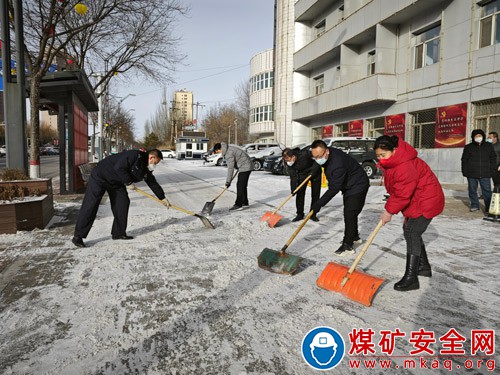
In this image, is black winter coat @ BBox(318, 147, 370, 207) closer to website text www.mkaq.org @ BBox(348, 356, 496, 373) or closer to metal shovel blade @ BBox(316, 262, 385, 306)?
metal shovel blade @ BBox(316, 262, 385, 306)

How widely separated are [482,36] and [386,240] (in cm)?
1248

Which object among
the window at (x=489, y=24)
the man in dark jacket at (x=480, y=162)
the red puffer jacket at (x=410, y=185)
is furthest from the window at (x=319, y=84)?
the red puffer jacket at (x=410, y=185)

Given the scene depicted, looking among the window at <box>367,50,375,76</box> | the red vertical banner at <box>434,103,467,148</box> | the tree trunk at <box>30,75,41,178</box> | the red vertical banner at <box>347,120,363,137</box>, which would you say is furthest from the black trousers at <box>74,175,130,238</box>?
the window at <box>367,50,375,76</box>

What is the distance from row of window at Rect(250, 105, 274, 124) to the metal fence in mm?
27486

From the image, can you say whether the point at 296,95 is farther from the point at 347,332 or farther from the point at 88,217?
the point at 347,332

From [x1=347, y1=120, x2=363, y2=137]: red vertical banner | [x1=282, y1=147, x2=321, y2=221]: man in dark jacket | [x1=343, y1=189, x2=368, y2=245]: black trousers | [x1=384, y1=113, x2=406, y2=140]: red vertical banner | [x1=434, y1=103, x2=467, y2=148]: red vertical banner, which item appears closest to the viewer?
[x1=343, y1=189, x2=368, y2=245]: black trousers

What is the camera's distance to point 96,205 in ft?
16.7

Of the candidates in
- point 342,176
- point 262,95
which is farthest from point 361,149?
point 262,95

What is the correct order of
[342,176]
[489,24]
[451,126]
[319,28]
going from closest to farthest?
1. [342,176]
2. [489,24]
3. [451,126]
4. [319,28]

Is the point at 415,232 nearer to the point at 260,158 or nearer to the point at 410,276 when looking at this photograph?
the point at 410,276

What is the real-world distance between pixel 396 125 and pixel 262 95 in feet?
95.9

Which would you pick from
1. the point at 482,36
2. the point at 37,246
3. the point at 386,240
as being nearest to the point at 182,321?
the point at 37,246

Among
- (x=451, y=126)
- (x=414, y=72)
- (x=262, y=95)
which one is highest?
(x=262, y=95)

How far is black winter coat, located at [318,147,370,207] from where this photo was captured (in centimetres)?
471
